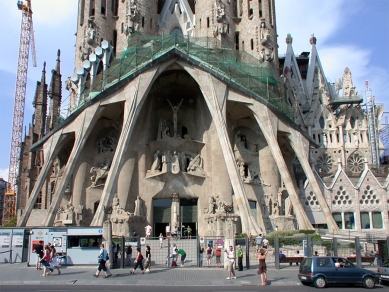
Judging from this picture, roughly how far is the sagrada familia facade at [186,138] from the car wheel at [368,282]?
13.4m

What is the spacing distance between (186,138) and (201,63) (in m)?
6.30

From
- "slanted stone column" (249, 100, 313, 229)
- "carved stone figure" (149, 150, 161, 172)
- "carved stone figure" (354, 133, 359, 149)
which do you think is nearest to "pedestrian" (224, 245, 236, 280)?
"slanted stone column" (249, 100, 313, 229)

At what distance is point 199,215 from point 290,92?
69.3ft

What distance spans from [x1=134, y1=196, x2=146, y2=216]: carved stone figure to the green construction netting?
27.7ft

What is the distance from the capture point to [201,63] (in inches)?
1184

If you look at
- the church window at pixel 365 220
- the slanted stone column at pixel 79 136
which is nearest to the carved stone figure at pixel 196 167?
the slanted stone column at pixel 79 136

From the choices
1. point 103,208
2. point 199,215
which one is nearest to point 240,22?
point 199,215

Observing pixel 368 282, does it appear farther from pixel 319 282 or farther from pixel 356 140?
pixel 356 140

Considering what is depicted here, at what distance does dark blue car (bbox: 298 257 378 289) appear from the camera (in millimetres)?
12367

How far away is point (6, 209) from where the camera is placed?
229ft

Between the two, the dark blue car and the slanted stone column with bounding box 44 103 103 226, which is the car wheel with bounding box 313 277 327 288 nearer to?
the dark blue car

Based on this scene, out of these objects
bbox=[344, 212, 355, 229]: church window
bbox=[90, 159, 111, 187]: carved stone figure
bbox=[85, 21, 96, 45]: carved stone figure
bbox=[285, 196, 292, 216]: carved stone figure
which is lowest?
bbox=[344, 212, 355, 229]: church window

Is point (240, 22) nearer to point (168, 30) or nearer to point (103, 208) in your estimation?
point (168, 30)

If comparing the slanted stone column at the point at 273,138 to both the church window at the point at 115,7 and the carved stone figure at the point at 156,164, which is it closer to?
the carved stone figure at the point at 156,164
